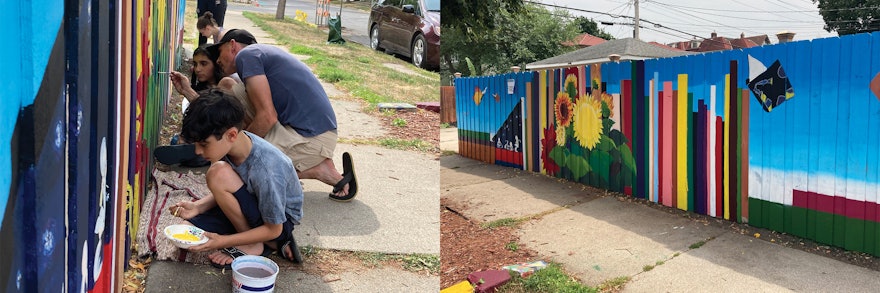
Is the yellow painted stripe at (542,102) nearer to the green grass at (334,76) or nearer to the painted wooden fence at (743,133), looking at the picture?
the painted wooden fence at (743,133)

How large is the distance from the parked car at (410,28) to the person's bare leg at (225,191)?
27.4 ft

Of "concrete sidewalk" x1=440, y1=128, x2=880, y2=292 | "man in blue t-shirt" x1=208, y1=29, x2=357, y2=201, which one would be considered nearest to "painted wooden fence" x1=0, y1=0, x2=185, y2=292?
"man in blue t-shirt" x1=208, y1=29, x2=357, y2=201

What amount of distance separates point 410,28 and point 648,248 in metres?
7.62

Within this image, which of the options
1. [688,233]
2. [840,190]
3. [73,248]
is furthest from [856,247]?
[73,248]

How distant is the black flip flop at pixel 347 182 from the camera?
4.52 metres

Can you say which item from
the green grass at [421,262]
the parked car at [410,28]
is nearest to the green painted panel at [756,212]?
the green grass at [421,262]

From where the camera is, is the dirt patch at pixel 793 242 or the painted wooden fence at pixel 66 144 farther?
the dirt patch at pixel 793 242

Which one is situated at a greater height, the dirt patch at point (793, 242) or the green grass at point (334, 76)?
the green grass at point (334, 76)

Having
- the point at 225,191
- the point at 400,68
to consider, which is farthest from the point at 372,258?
the point at 400,68

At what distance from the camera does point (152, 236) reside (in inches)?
132

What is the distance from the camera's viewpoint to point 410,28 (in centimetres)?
1216

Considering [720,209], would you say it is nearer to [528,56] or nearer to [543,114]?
[543,114]

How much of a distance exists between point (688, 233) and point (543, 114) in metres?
3.32

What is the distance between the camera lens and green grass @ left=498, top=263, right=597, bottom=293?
4500 millimetres
